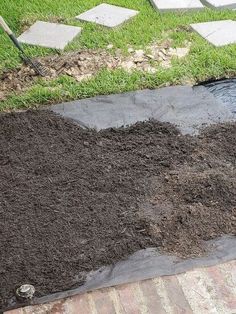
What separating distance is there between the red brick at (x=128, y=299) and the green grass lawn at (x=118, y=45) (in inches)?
82.9

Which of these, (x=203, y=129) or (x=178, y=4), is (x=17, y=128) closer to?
(x=203, y=129)

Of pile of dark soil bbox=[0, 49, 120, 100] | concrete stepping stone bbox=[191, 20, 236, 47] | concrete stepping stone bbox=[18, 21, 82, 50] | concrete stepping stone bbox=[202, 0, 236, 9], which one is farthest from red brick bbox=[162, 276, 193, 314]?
concrete stepping stone bbox=[202, 0, 236, 9]

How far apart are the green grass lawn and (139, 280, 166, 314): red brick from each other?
2.10 metres

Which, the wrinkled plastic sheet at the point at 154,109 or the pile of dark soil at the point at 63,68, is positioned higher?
the pile of dark soil at the point at 63,68

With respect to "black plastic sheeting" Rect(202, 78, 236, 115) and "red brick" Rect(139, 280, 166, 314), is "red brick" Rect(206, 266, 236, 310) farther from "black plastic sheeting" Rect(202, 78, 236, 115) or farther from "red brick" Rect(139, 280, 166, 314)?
"black plastic sheeting" Rect(202, 78, 236, 115)

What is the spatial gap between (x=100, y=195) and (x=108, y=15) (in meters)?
3.10

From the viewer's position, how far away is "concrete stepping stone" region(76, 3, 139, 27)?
209 inches

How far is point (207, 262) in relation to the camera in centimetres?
257

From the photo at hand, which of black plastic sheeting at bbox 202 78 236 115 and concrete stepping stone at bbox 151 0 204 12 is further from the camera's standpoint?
concrete stepping stone at bbox 151 0 204 12

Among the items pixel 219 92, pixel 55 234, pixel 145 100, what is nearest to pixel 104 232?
pixel 55 234

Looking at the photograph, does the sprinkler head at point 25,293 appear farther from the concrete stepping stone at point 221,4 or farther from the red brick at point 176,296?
the concrete stepping stone at point 221,4

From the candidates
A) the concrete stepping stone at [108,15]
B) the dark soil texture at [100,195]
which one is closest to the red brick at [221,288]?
the dark soil texture at [100,195]

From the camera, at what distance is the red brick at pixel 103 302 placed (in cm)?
235

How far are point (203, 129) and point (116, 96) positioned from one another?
2.90 feet
